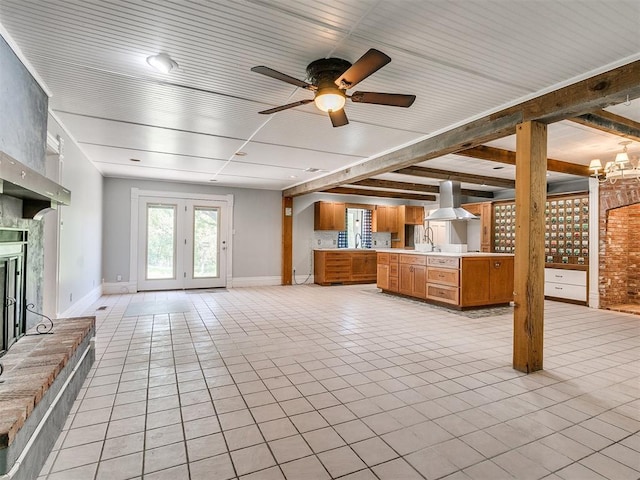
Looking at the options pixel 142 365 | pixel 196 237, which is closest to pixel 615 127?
pixel 142 365

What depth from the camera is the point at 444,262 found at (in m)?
5.73

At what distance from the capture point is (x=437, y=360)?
A: 324 centimetres

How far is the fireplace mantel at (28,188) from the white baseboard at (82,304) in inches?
82.6

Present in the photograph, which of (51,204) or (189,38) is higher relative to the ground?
(189,38)

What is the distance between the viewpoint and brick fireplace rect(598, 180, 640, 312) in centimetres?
580

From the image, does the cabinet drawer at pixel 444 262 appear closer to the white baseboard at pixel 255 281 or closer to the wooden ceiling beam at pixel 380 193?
the wooden ceiling beam at pixel 380 193

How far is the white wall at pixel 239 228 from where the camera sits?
272 inches

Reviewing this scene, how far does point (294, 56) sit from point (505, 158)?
3821 millimetres

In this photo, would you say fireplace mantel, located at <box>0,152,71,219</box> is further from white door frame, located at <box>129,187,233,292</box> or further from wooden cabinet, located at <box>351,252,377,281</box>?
wooden cabinet, located at <box>351,252,377,281</box>

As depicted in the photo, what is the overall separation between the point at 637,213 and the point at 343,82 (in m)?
7.19

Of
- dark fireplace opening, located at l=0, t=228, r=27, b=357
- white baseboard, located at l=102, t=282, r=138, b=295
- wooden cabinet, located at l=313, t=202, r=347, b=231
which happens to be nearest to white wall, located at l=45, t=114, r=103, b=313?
white baseboard, located at l=102, t=282, r=138, b=295

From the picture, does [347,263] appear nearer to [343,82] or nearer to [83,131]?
[83,131]

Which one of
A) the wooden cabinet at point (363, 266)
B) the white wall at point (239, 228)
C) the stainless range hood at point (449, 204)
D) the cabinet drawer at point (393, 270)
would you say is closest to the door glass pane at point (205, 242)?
the white wall at point (239, 228)

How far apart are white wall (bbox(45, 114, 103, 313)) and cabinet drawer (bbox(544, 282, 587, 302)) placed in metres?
7.68
